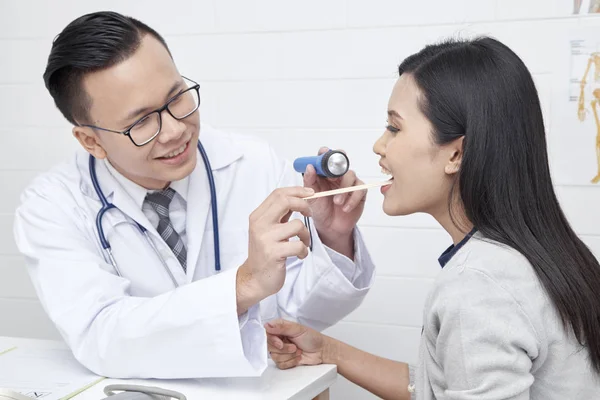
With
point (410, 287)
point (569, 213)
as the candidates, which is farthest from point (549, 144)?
point (410, 287)

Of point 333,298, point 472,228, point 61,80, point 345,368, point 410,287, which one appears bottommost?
point 410,287

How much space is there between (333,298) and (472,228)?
47 centimetres

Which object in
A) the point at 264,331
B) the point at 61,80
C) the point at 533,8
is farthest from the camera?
the point at 533,8

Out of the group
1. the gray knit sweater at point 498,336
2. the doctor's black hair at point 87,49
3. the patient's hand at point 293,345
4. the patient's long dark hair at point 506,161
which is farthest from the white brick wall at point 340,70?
the gray knit sweater at point 498,336

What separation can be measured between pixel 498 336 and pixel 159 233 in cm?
92

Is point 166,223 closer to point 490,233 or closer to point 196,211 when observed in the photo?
point 196,211

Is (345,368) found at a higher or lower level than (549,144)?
lower

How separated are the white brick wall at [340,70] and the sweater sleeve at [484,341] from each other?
1.18m

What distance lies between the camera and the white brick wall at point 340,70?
2.17 meters

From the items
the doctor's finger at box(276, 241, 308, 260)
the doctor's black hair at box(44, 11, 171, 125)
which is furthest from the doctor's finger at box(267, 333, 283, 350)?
the doctor's black hair at box(44, 11, 171, 125)

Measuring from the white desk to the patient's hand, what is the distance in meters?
0.02

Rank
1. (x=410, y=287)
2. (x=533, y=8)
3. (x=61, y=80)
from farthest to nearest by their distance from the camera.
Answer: (x=410, y=287), (x=533, y=8), (x=61, y=80)

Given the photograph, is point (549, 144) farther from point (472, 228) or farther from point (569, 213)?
point (472, 228)

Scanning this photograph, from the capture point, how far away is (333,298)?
1655mm
